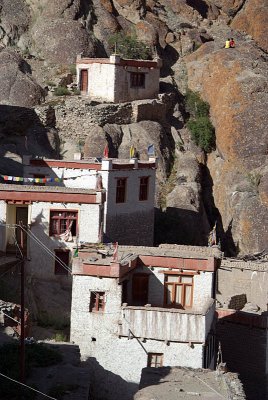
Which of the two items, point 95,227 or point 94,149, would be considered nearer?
point 95,227

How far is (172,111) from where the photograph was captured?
2992 inches

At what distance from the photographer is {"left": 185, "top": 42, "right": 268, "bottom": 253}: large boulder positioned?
67.6m

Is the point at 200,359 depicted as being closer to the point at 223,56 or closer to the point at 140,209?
the point at 140,209

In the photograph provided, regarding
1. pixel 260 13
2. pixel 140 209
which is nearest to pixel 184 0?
pixel 260 13

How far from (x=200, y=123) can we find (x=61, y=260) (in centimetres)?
2985

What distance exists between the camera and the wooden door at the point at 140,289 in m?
40.3

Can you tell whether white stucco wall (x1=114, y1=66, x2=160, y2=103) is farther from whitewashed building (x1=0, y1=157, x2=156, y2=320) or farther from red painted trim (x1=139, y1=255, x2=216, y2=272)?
red painted trim (x1=139, y1=255, x2=216, y2=272)

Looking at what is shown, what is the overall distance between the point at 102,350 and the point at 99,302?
1.89 meters

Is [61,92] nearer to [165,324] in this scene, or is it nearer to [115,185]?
[115,185]

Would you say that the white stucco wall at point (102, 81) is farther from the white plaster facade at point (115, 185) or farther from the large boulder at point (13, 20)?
the white plaster facade at point (115, 185)

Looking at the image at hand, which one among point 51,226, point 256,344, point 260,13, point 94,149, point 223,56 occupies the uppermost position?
point 260,13

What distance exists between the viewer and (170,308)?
39906 millimetres

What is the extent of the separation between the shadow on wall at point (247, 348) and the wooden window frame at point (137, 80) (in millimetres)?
31354

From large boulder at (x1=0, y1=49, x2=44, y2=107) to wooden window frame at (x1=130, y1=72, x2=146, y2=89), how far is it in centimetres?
678
